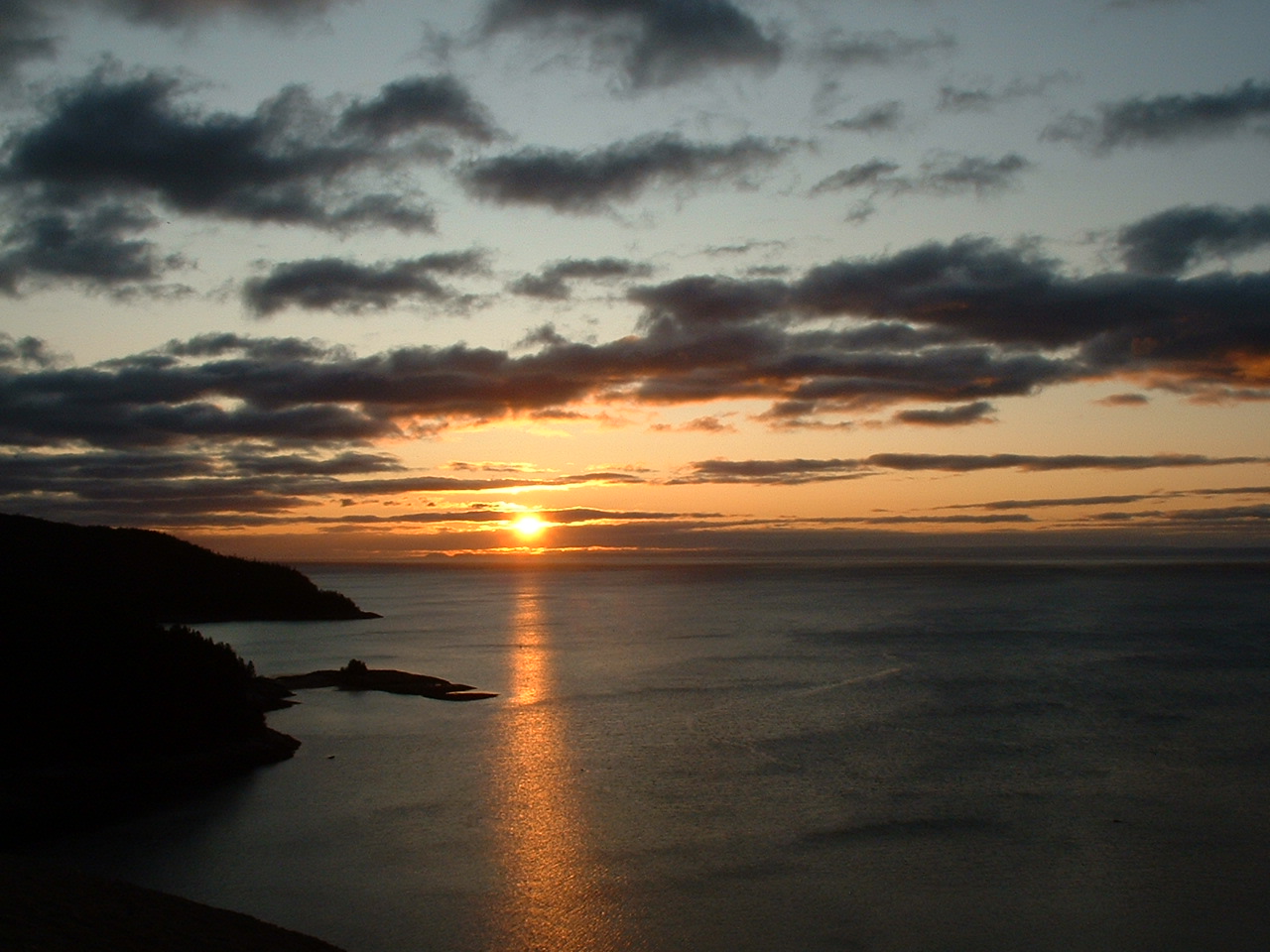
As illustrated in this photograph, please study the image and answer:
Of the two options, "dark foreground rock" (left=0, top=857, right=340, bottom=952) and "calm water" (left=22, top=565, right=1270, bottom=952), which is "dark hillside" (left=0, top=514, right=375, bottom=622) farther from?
"dark foreground rock" (left=0, top=857, right=340, bottom=952)

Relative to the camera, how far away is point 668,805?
26.5m

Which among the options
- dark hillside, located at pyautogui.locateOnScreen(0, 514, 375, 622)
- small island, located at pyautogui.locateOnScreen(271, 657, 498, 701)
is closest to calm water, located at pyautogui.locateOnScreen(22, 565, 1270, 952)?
small island, located at pyautogui.locateOnScreen(271, 657, 498, 701)

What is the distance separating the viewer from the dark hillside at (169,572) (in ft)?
289

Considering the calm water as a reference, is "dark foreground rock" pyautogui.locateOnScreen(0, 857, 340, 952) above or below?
above

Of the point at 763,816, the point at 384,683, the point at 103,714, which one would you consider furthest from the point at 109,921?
the point at 384,683

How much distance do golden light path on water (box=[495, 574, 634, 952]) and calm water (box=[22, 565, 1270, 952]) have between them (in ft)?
0.30

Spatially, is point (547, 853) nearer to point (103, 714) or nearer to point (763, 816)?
point (763, 816)

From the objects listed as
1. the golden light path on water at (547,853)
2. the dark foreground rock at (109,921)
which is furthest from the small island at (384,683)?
the dark foreground rock at (109,921)

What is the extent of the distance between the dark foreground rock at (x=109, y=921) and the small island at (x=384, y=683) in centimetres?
2953

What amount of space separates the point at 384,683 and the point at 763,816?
28019mm

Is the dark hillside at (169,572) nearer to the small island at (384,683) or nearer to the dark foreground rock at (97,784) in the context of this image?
the small island at (384,683)

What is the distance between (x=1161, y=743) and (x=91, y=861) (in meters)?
32.2

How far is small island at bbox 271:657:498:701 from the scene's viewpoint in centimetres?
4706

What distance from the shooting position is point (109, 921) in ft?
47.2
